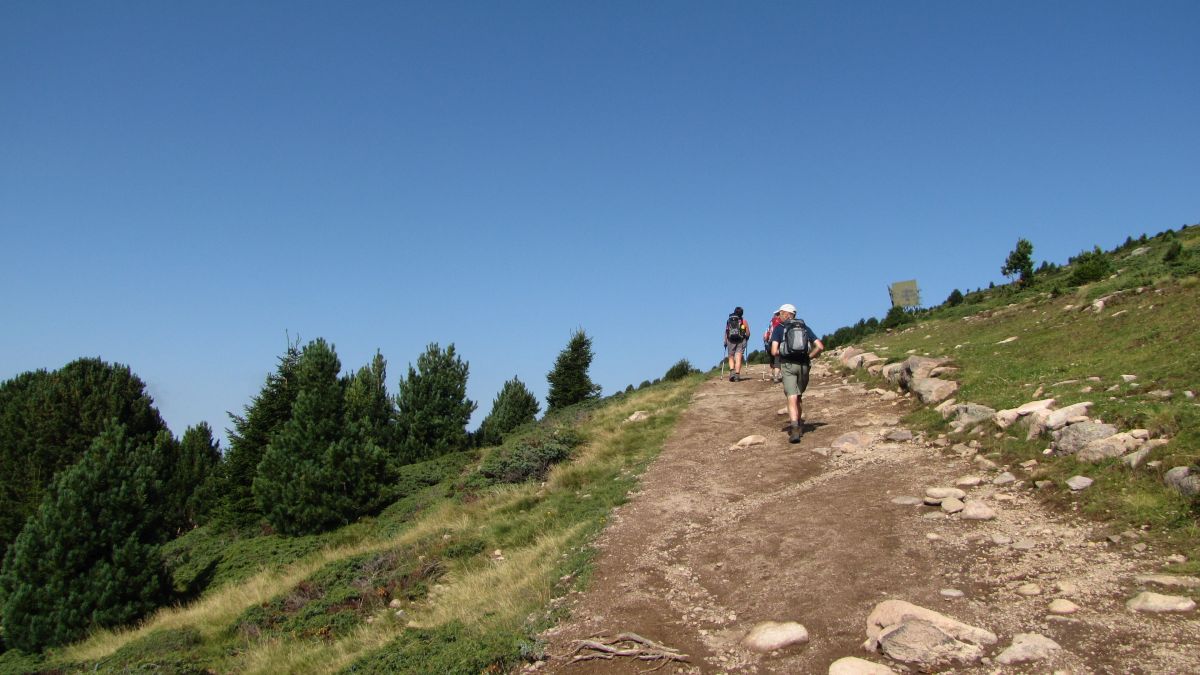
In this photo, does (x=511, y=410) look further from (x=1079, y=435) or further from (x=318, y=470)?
(x=1079, y=435)

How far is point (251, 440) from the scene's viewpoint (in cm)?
2506

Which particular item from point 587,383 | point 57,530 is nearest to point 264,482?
point 57,530

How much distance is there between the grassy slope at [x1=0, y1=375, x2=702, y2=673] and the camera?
651 centimetres

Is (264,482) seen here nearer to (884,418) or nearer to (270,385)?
(270,385)

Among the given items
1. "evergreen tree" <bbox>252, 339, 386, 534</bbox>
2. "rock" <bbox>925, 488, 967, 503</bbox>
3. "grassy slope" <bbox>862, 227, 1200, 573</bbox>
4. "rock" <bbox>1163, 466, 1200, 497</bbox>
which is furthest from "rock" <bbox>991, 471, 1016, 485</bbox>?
"evergreen tree" <bbox>252, 339, 386, 534</bbox>

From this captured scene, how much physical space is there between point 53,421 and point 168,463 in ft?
20.4

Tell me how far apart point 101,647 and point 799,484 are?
12885 mm

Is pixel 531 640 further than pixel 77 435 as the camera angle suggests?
No

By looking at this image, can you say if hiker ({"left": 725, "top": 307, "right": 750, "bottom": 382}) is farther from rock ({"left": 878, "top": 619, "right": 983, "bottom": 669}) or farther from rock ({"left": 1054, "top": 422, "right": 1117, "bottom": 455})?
rock ({"left": 878, "top": 619, "right": 983, "bottom": 669})

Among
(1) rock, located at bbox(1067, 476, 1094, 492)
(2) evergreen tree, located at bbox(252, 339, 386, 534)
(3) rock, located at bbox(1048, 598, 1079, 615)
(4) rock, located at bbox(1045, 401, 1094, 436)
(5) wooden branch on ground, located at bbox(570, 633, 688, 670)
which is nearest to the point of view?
(3) rock, located at bbox(1048, 598, 1079, 615)

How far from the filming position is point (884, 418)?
40.4 ft

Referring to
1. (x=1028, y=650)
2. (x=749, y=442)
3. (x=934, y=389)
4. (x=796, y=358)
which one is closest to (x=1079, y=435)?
(x=1028, y=650)

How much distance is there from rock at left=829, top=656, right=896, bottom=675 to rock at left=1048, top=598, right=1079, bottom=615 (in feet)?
4.66

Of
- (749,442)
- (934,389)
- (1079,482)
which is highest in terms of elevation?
(934,389)
